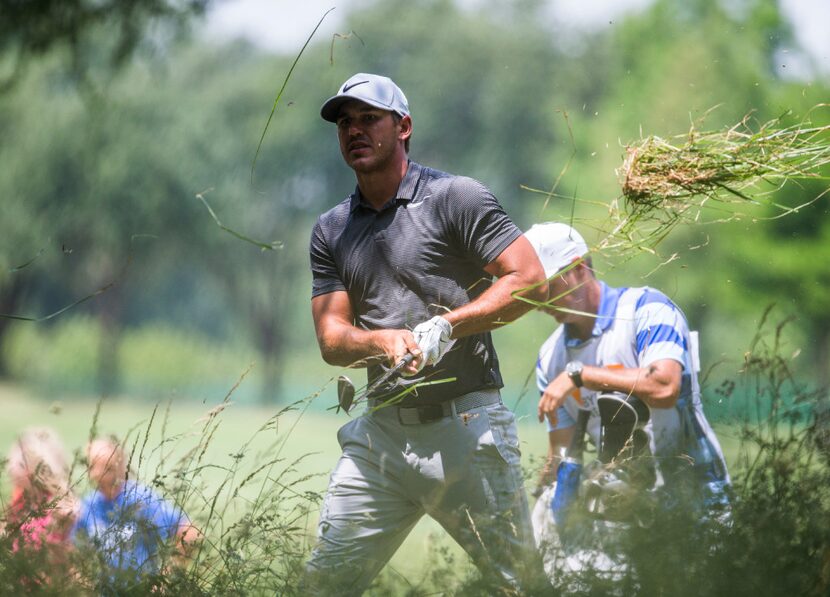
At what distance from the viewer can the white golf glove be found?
4.39 metres

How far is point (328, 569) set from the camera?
172 inches

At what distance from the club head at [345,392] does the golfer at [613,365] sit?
968 millimetres

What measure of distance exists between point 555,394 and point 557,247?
2.12 feet

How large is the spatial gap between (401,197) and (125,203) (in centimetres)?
4754

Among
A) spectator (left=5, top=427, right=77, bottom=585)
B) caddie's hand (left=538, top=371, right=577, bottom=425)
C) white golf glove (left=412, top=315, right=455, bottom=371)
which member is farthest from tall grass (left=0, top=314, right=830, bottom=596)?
caddie's hand (left=538, top=371, right=577, bottom=425)

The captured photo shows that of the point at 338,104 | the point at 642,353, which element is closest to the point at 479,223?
the point at 338,104

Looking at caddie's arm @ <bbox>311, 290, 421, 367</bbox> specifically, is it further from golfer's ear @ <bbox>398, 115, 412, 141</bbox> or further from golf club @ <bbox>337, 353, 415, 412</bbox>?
golfer's ear @ <bbox>398, 115, 412, 141</bbox>

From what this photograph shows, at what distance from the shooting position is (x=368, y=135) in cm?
500

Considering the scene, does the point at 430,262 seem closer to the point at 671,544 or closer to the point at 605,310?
the point at 605,310

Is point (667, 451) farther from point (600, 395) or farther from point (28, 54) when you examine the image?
point (28, 54)

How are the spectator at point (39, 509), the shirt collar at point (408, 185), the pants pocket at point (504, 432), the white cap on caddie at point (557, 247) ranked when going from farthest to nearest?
the white cap on caddie at point (557, 247) → the shirt collar at point (408, 185) → the pants pocket at point (504, 432) → the spectator at point (39, 509)

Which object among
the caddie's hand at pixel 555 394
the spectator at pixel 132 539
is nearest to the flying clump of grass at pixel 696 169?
the caddie's hand at pixel 555 394

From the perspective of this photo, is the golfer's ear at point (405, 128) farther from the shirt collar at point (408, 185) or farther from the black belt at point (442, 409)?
the black belt at point (442, 409)

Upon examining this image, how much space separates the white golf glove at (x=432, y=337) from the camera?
173 inches
